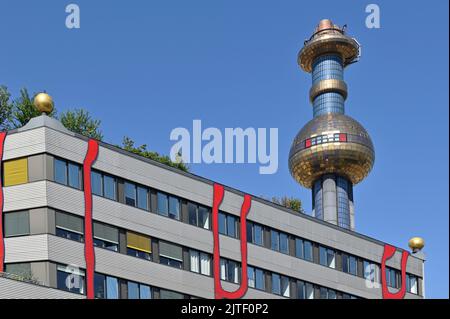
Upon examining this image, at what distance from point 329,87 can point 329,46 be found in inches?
199

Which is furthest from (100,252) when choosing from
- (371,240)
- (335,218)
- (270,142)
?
(335,218)

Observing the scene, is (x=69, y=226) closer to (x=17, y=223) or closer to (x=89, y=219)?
(x=89, y=219)

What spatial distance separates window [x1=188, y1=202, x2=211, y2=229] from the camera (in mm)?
51750

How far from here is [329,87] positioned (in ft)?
311

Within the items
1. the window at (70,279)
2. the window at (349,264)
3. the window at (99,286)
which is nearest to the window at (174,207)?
the window at (99,286)

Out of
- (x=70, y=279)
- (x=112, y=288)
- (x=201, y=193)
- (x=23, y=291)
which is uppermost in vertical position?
(x=201, y=193)

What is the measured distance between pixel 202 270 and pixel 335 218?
41.7 metres

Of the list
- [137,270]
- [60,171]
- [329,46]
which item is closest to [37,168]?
[60,171]

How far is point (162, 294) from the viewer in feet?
159

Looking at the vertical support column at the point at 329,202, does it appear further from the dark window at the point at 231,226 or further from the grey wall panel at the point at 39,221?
the grey wall panel at the point at 39,221

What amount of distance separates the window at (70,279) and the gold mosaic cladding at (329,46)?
5845 centimetres

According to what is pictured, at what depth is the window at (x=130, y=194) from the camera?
1894 inches
